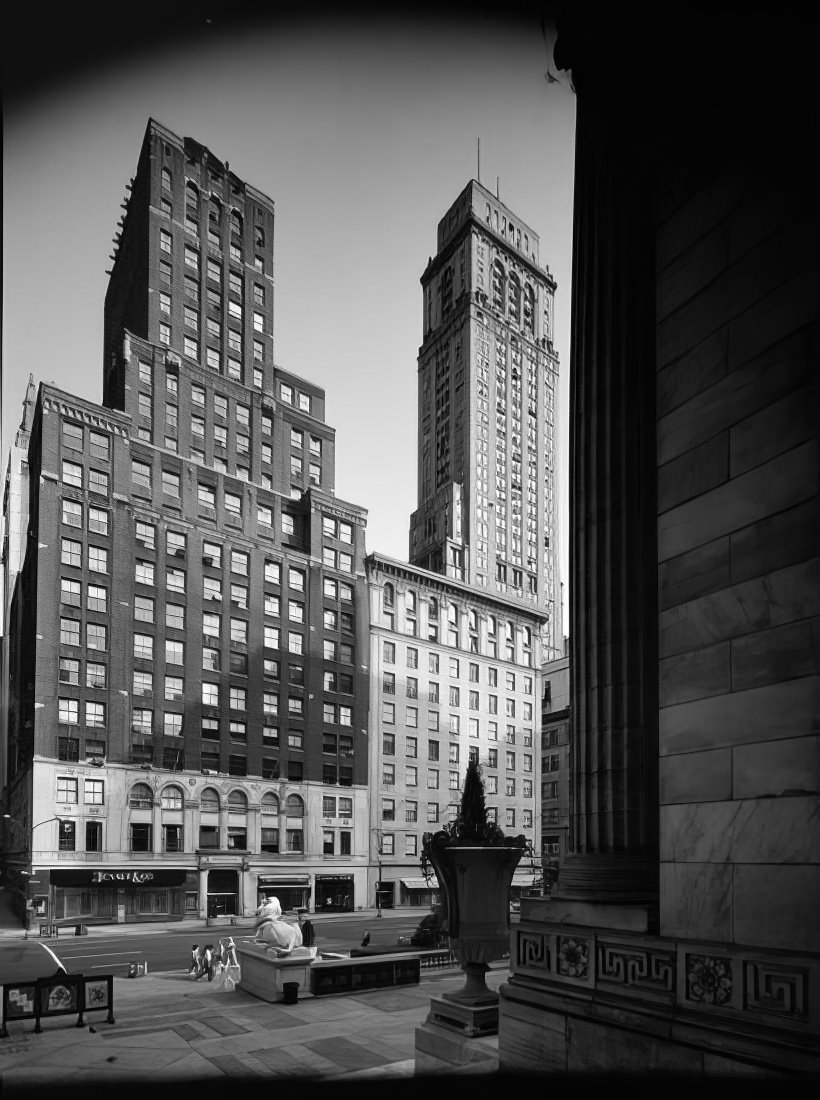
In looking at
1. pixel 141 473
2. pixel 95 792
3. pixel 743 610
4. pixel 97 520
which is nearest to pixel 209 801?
pixel 95 792

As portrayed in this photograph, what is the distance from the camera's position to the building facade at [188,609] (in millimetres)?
57438

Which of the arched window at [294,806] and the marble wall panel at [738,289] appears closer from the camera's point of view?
the marble wall panel at [738,289]

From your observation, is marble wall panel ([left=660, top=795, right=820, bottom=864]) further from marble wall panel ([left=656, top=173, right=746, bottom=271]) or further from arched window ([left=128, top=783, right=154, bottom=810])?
arched window ([left=128, top=783, right=154, bottom=810])

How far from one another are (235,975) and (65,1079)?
11421mm

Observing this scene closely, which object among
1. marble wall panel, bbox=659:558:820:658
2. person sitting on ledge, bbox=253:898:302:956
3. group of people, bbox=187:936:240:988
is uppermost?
marble wall panel, bbox=659:558:820:658

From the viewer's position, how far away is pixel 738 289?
8781 millimetres

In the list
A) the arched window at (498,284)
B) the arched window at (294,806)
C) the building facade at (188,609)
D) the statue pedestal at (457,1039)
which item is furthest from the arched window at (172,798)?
the arched window at (498,284)

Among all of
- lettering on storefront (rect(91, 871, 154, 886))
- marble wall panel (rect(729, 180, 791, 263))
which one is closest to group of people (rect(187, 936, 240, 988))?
marble wall panel (rect(729, 180, 791, 263))

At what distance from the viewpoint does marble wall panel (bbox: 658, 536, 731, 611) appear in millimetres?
8523

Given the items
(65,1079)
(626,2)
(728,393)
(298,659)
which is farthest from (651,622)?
(298,659)

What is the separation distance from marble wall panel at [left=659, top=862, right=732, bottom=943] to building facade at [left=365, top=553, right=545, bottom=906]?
212ft

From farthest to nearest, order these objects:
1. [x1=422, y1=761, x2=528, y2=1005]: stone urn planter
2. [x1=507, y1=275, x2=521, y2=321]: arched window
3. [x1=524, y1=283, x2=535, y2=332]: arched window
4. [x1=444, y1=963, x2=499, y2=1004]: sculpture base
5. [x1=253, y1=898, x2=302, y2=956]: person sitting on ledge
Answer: [x1=524, y1=283, x2=535, y2=332]: arched window < [x1=507, y1=275, x2=521, y2=321]: arched window < [x1=253, y1=898, x2=302, y2=956]: person sitting on ledge < [x1=422, y1=761, x2=528, y2=1005]: stone urn planter < [x1=444, y1=963, x2=499, y2=1004]: sculpture base

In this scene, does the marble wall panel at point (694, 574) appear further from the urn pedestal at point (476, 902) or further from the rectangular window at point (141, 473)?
the rectangular window at point (141, 473)

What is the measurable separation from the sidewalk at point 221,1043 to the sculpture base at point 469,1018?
749 mm
